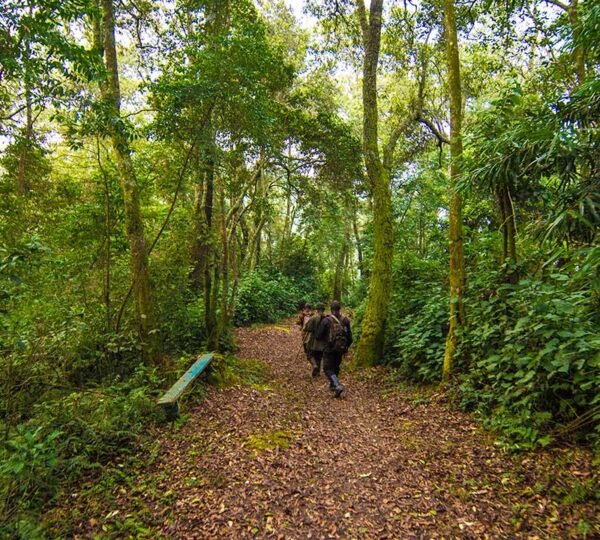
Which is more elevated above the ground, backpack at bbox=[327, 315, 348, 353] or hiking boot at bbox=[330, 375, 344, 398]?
backpack at bbox=[327, 315, 348, 353]

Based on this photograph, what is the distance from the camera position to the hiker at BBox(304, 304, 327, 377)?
7512 millimetres

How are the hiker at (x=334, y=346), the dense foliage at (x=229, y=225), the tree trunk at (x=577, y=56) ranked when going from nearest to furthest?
the dense foliage at (x=229, y=225), the tree trunk at (x=577, y=56), the hiker at (x=334, y=346)

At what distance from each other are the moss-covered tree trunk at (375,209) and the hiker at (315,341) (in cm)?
113

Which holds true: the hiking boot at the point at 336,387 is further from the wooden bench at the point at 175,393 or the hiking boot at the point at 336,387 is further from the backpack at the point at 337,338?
the wooden bench at the point at 175,393

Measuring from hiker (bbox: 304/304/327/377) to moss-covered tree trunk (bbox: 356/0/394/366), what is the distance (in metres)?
1.13

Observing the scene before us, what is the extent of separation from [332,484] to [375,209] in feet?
21.3

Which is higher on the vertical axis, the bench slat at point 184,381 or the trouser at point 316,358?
the bench slat at point 184,381

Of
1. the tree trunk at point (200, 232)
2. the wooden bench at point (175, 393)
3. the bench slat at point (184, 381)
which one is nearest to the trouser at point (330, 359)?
the bench slat at point (184, 381)

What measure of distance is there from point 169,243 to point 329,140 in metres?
6.50

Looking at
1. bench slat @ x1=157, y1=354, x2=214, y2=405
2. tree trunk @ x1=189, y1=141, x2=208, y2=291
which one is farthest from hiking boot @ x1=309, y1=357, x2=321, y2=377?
tree trunk @ x1=189, y1=141, x2=208, y2=291

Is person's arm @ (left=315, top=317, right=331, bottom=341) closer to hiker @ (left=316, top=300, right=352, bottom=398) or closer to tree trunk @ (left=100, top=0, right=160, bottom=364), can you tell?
hiker @ (left=316, top=300, right=352, bottom=398)

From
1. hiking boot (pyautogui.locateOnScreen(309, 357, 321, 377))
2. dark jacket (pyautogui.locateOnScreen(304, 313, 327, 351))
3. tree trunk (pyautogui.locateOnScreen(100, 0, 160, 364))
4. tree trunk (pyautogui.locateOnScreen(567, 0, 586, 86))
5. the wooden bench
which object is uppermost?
tree trunk (pyautogui.locateOnScreen(567, 0, 586, 86))

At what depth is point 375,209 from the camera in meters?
8.54

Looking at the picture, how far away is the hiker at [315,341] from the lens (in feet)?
24.6
